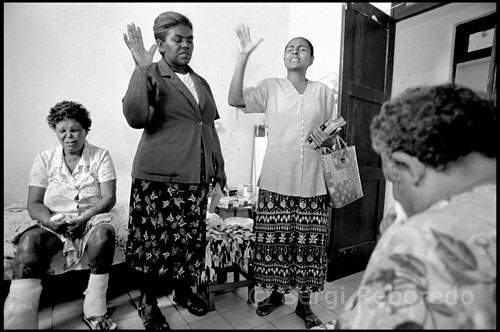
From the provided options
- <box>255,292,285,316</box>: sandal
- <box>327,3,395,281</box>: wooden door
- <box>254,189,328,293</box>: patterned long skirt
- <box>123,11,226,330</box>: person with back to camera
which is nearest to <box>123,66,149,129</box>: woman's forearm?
<box>123,11,226,330</box>: person with back to camera

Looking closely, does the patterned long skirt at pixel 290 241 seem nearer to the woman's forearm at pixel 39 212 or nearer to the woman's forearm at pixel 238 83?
the woman's forearm at pixel 238 83

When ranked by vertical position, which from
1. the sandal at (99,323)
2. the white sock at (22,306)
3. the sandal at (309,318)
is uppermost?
the white sock at (22,306)

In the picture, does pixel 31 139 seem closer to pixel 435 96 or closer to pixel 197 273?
pixel 197 273

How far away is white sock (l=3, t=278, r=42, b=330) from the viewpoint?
29.7 inches

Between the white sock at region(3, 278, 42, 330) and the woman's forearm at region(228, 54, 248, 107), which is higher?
the woman's forearm at region(228, 54, 248, 107)

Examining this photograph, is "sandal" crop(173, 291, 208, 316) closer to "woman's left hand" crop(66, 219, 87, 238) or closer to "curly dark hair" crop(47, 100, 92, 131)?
"woman's left hand" crop(66, 219, 87, 238)

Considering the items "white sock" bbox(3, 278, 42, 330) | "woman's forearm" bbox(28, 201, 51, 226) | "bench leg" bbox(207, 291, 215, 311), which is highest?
"woman's forearm" bbox(28, 201, 51, 226)

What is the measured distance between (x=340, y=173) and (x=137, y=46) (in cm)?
98

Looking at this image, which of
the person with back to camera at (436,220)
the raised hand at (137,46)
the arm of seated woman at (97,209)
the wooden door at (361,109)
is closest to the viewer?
the person with back to camera at (436,220)

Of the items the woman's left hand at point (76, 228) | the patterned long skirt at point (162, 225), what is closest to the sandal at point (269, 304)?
the patterned long skirt at point (162, 225)

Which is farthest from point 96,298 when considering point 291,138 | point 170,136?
point 291,138

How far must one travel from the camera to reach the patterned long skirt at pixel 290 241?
4.44 ft

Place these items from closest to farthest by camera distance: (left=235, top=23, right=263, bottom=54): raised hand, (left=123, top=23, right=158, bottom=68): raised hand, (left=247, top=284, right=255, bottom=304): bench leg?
1. (left=123, top=23, right=158, bottom=68): raised hand
2. (left=235, top=23, right=263, bottom=54): raised hand
3. (left=247, top=284, right=255, bottom=304): bench leg

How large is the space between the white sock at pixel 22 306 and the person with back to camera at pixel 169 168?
0.34 m
